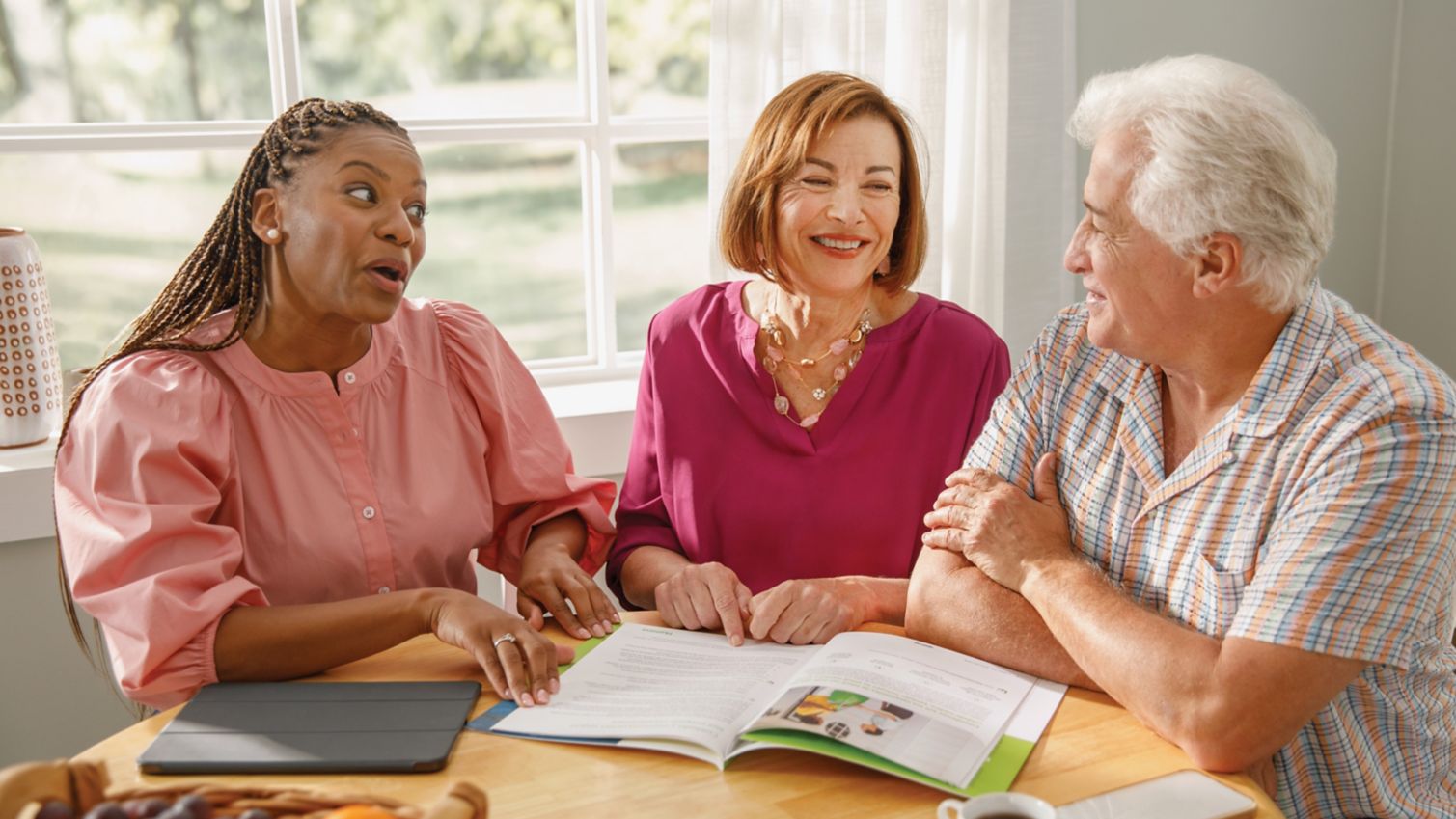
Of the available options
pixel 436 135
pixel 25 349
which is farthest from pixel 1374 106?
pixel 25 349

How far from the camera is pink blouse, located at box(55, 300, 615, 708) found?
1526 mm

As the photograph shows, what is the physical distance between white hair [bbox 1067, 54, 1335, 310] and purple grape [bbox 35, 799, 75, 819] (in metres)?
1.19

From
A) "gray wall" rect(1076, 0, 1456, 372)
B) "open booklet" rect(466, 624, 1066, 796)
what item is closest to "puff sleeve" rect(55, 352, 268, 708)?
"open booklet" rect(466, 624, 1066, 796)

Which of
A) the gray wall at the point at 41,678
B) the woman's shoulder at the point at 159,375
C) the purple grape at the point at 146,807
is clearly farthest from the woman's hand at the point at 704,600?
the gray wall at the point at 41,678

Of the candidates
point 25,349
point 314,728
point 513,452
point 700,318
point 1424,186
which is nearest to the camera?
point 314,728

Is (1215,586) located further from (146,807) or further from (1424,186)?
(1424,186)

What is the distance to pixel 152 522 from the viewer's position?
1.52 meters

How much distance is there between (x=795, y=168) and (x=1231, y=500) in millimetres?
906

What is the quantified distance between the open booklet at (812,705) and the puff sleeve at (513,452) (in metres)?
0.38

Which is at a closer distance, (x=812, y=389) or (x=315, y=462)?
(x=315, y=462)

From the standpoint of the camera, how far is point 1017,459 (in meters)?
1.70

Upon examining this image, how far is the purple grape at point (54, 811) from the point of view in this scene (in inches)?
36.2

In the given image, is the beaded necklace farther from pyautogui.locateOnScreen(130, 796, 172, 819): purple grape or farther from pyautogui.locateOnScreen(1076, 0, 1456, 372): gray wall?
pyautogui.locateOnScreen(130, 796, 172, 819): purple grape

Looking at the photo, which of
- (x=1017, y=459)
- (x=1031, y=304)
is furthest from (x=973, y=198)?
(x=1017, y=459)
